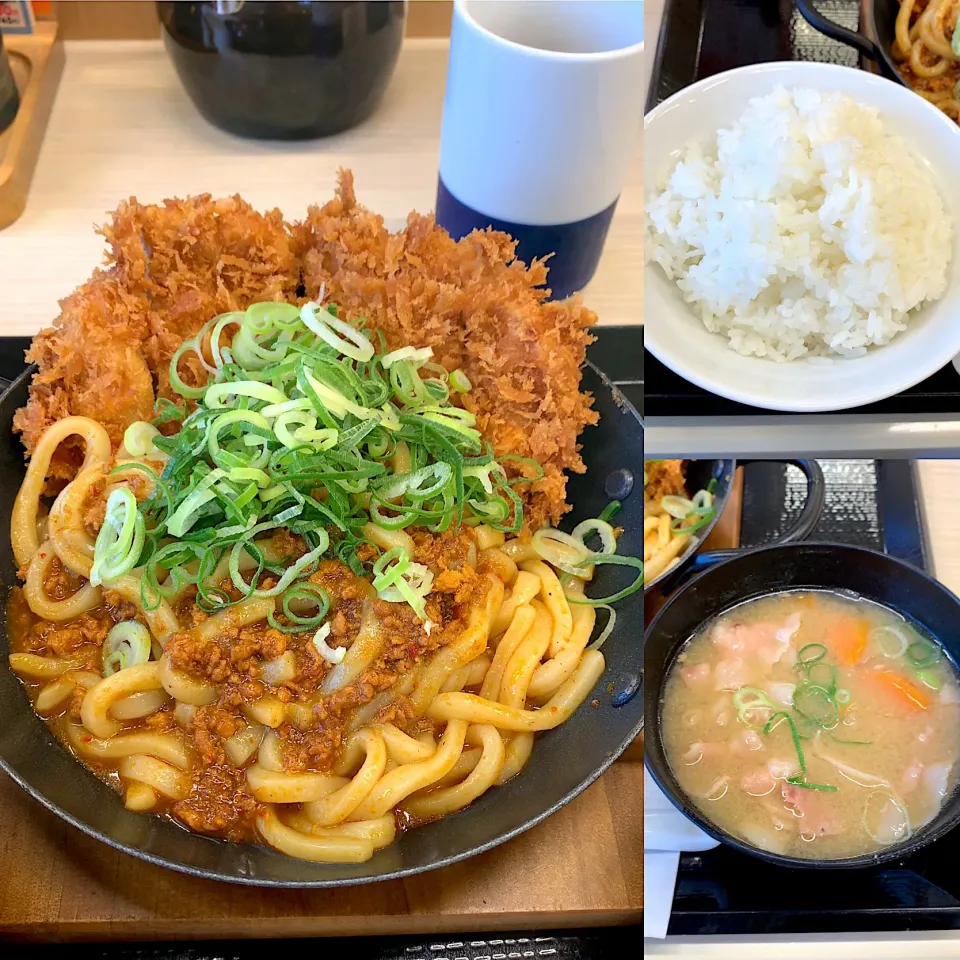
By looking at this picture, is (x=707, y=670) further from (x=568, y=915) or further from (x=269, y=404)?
(x=269, y=404)

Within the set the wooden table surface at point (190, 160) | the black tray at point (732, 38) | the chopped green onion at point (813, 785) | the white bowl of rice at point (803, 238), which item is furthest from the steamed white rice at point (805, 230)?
the wooden table surface at point (190, 160)

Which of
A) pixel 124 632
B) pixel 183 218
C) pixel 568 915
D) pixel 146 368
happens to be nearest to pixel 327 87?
pixel 183 218

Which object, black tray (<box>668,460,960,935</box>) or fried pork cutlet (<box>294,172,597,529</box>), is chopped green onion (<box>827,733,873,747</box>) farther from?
fried pork cutlet (<box>294,172,597,529</box>)

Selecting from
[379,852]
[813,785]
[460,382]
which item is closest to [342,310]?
[460,382]

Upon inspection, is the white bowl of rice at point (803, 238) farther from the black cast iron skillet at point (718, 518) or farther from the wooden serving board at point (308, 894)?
the wooden serving board at point (308, 894)

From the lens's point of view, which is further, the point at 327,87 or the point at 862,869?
the point at 327,87

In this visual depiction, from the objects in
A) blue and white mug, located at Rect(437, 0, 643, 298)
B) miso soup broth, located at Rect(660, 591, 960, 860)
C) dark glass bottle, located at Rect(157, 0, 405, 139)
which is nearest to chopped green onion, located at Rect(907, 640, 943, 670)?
miso soup broth, located at Rect(660, 591, 960, 860)

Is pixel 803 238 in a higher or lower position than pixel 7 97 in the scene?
higher

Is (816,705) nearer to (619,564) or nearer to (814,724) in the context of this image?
(814,724)
